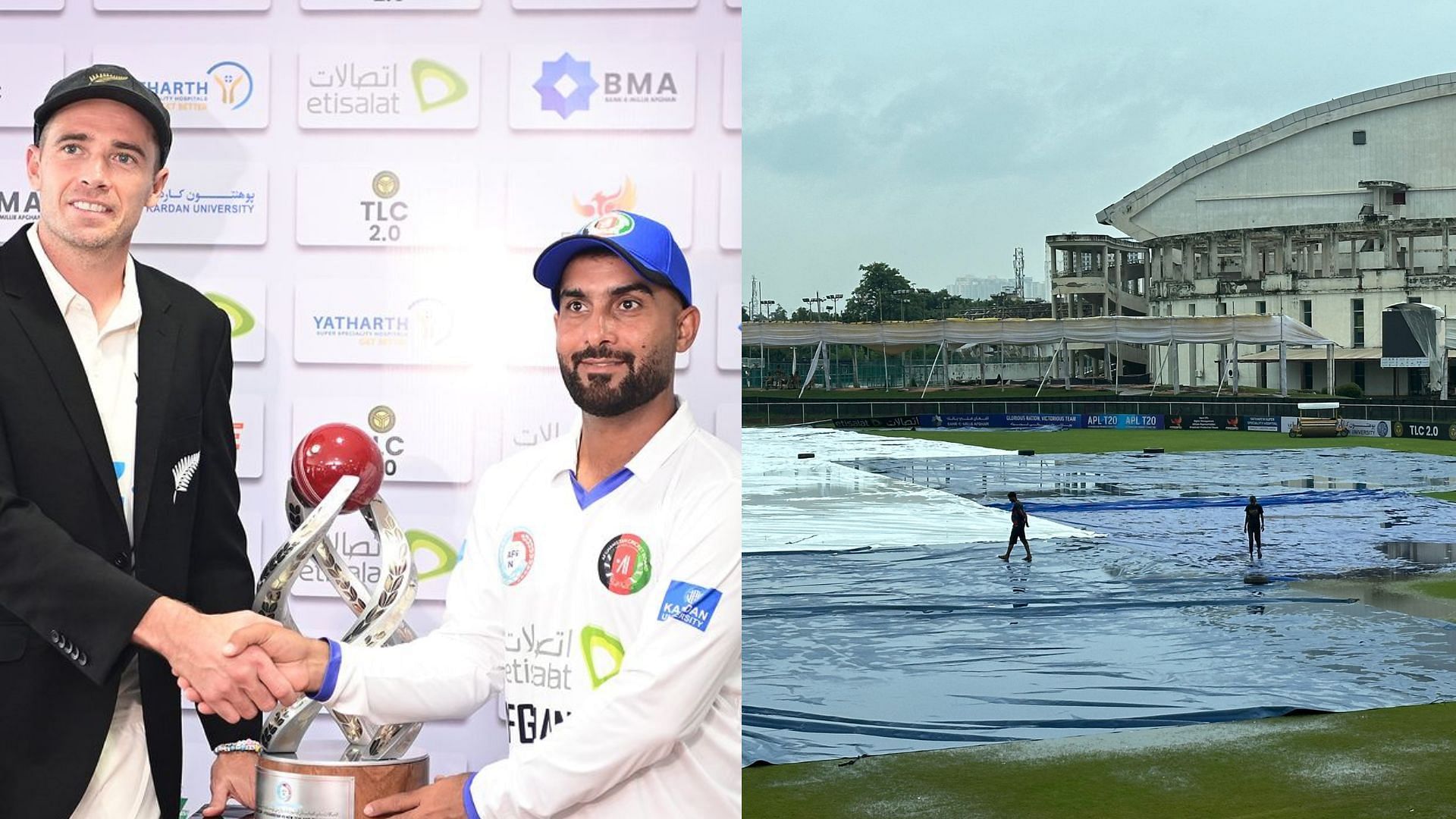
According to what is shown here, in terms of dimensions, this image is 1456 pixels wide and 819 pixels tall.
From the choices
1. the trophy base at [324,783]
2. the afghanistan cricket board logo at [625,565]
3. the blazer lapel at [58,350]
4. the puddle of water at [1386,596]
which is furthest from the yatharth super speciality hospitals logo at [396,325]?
the puddle of water at [1386,596]

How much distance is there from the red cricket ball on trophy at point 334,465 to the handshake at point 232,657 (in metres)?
0.26

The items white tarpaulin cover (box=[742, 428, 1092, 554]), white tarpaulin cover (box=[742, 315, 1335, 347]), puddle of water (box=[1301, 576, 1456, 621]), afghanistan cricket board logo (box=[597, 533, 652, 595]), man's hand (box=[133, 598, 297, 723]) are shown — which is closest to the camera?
man's hand (box=[133, 598, 297, 723])

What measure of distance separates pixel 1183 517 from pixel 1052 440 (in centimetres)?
181

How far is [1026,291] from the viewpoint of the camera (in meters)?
12.6

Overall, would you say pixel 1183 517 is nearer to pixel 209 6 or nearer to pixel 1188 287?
pixel 1188 287

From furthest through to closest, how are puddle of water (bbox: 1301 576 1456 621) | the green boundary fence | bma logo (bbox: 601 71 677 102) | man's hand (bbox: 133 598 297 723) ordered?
puddle of water (bbox: 1301 576 1456 621)
the green boundary fence
bma logo (bbox: 601 71 677 102)
man's hand (bbox: 133 598 297 723)

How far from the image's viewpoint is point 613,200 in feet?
9.18

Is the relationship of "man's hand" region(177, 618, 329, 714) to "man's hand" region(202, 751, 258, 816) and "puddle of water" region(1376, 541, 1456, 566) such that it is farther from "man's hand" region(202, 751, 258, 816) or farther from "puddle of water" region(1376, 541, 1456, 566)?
"puddle of water" region(1376, 541, 1456, 566)

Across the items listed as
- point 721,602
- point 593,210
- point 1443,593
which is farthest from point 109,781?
point 1443,593

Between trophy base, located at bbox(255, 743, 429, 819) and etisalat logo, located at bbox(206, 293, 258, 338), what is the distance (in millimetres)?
874

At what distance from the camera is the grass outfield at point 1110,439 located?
13297 mm

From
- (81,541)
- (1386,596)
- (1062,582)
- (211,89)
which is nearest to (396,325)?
(211,89)

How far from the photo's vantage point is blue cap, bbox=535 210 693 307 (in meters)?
2.64

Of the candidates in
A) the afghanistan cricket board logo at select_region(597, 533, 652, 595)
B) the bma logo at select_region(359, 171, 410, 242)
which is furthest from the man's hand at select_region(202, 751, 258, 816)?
the bma logo at select_region(359, 171, 410, 242)
